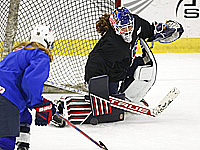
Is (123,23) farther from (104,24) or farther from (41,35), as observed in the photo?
(41,35)

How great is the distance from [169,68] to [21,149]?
3.53 metres

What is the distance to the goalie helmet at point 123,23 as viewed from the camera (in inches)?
102

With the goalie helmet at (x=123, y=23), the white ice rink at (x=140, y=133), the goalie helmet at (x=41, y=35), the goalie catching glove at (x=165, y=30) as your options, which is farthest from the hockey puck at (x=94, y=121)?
the goalie helmet at (x=41, y=35)

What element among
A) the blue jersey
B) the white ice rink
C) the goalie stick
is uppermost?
the blue jersey

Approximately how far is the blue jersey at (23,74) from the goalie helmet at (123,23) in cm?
94

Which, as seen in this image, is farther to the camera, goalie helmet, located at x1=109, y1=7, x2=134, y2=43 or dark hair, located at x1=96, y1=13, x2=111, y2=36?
dark hair, located at x1=96, y1=13, x2=111, y2=36

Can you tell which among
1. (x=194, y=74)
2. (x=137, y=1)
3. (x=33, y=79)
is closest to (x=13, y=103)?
(x=33, y=79)

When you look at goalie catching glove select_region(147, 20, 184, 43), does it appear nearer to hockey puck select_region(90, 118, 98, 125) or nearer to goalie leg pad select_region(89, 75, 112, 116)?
goalie leg pad select_region(89, 75, 112, 116)

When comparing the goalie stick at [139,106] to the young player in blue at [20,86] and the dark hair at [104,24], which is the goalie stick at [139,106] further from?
the young player in blue at [20,86]

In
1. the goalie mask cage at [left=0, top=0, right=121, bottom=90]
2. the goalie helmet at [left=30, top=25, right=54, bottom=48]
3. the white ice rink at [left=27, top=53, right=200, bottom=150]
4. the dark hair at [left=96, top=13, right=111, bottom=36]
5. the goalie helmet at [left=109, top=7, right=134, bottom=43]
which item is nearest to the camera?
the goalie helmet at [left=30, top=25, right=54, bottom=48]

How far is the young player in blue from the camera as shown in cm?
172

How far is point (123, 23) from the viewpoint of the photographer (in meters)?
2.59

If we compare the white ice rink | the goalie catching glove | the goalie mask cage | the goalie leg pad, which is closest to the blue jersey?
the white ice rink

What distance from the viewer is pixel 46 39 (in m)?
1.90
